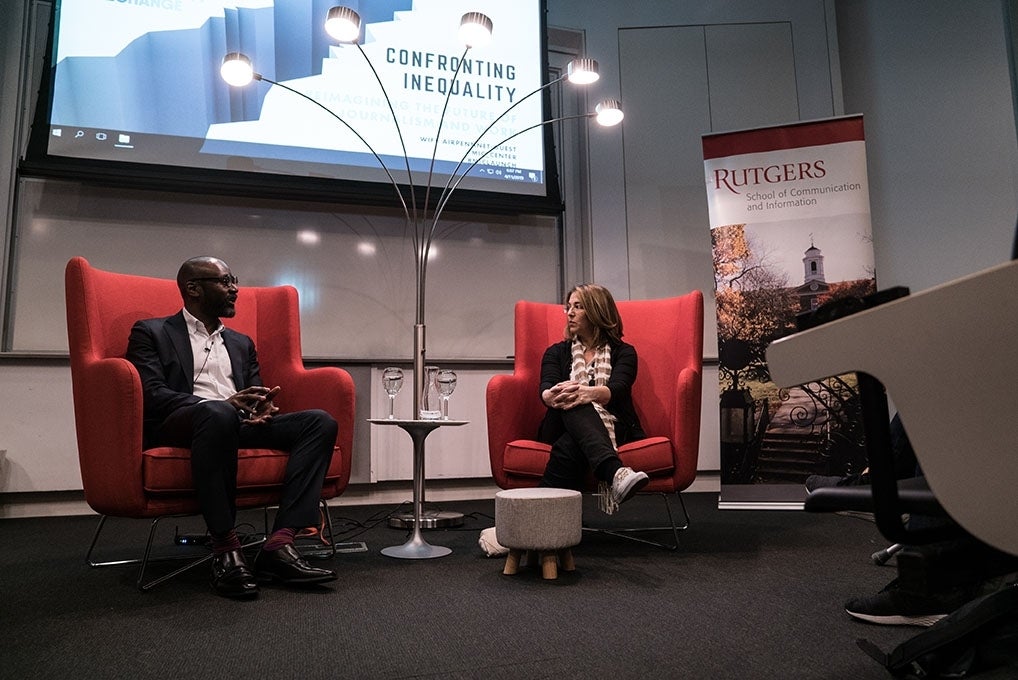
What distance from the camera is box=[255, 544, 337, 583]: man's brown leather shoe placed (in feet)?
6.38

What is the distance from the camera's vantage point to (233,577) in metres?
1.87

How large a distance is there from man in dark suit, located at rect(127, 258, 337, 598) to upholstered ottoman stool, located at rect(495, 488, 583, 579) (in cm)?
52

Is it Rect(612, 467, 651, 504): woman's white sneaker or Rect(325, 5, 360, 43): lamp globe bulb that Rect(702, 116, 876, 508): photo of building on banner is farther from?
Rect(325, 5, 360, 43): lamp globe bulb

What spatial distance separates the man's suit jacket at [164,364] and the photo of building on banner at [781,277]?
235 centimetres

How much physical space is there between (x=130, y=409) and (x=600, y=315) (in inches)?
67.9

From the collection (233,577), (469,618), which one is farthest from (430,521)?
(469,618)

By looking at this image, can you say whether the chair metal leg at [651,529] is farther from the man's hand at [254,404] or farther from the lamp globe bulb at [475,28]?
the lamp globe bulb at [475,28]

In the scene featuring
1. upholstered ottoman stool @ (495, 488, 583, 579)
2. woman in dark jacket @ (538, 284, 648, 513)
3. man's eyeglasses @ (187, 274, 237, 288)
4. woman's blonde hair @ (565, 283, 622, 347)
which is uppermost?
man's eyeglasses @ (187, 274, 237, 288)

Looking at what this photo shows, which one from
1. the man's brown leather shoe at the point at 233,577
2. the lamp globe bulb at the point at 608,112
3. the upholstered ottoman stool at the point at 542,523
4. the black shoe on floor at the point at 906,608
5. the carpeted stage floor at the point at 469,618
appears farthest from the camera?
the lamp globe bulb at the point at 608,112

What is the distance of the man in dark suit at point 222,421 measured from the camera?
193 centimetres

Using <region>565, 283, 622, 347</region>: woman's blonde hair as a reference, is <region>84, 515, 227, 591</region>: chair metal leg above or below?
below

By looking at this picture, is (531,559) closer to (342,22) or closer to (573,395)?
(573,395)

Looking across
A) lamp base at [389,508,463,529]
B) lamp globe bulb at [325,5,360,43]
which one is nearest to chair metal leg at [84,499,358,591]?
lamp base at [389,508,463,529]

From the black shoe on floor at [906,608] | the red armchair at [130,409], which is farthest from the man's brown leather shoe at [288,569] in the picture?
the black shoe on floor at [906,608]
